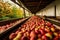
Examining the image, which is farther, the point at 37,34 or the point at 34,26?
the point at 34,26

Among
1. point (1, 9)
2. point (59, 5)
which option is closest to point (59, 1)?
point (59, 5)

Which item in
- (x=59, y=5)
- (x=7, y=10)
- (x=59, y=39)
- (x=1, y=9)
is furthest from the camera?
(x=7, y=10)

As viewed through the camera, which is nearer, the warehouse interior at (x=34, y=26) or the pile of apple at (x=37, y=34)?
the pile of apple at (x=37, y=34)

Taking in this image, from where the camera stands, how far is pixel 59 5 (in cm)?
627

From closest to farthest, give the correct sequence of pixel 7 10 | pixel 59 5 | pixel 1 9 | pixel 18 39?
pixel 18 39 → pixel 59 5 → pixel 1 9 → pixel 7 10

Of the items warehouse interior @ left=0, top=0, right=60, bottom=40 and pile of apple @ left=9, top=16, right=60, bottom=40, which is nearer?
pile of apple @ left=9, top=16, right=60, bottom=40

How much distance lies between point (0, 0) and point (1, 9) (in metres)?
2.56

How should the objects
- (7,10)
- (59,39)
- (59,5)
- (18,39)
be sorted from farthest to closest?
(7,10), (59,5), (18,39), (59,39)

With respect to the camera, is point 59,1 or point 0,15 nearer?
point 59,1

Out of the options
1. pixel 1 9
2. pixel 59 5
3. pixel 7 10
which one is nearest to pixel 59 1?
pixel 59 5

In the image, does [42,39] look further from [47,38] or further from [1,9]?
[1,9]

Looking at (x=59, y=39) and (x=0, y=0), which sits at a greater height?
(x=0, y=0)

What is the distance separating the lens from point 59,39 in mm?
1518

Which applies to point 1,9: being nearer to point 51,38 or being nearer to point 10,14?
point 10,14
